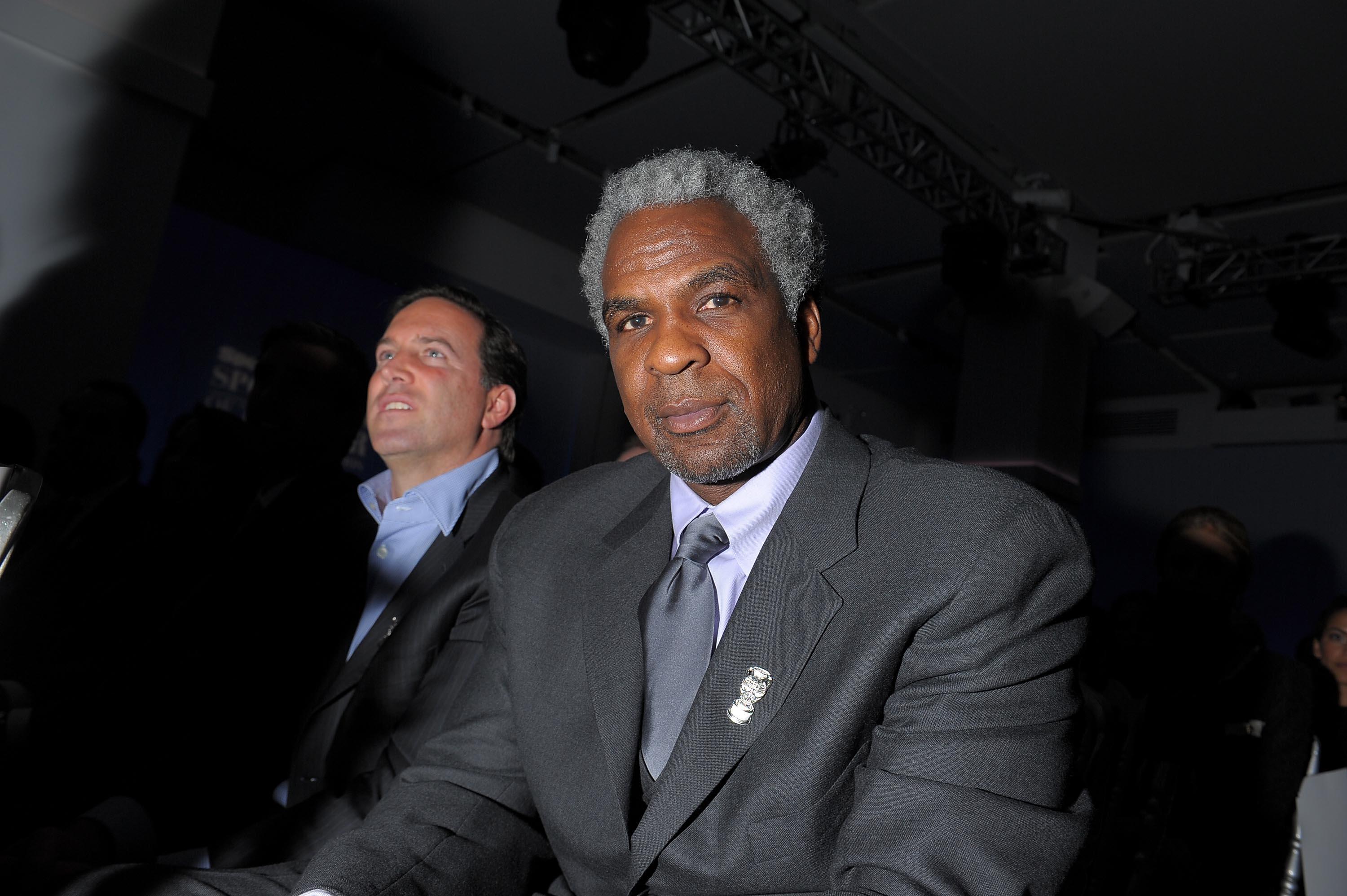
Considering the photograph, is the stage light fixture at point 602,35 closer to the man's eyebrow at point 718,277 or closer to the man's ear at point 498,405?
the man's ear at point 498,405

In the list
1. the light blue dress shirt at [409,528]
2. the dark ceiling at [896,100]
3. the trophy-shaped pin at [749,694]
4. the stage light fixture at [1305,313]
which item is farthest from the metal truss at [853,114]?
the trophy-shaped pin at [749,694]

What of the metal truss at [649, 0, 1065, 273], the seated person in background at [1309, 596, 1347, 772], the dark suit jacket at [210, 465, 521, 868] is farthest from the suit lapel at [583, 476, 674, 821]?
the metal truss at [649, 0, 1065, 273]

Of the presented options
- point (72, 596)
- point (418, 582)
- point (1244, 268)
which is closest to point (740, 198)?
point (418, 582)

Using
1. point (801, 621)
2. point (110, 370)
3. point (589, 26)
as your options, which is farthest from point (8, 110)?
point (801, 621)

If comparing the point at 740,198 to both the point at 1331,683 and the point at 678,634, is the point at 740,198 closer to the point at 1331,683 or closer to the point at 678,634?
the point at 678,634

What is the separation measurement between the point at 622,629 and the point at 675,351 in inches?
15.5

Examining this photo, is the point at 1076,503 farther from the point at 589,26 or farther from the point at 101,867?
the point at 101,867

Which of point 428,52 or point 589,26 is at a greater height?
point 428,52

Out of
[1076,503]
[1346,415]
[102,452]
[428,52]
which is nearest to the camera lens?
[102,452]

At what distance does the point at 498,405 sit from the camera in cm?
237

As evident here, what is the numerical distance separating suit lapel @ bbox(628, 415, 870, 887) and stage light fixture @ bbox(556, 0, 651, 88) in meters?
3.51

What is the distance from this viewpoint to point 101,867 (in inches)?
42.0

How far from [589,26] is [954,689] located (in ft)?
12.5

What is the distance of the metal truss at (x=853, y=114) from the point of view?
4.48m
